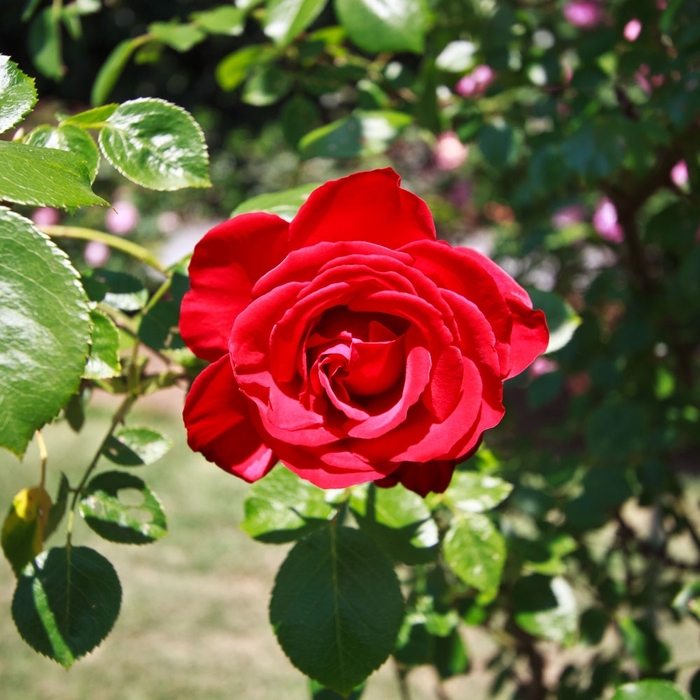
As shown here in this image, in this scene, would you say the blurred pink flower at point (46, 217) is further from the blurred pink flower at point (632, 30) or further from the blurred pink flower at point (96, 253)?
the blurred pink flower at point (632, 30)

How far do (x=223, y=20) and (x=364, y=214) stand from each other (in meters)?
0.69

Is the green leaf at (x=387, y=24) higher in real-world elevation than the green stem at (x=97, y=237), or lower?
higher

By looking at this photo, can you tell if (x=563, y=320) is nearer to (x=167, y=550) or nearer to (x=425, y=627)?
(x=425, y=627)

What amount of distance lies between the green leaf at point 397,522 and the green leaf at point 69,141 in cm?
35

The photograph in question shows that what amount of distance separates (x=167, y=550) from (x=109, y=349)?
285cm

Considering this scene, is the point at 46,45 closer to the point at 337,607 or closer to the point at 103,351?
the point at 103,351

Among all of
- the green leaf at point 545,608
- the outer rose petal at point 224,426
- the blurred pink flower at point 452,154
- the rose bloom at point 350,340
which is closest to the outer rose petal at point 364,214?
the rose bloom at point 350,340

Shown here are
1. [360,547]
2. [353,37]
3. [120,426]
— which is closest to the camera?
[360,547]

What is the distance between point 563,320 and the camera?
75cm

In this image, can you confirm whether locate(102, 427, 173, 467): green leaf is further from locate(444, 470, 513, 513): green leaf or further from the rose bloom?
locate(444, 470, 513, 513): green leaf

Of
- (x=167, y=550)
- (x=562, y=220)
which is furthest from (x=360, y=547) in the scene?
(x=167, y=550)

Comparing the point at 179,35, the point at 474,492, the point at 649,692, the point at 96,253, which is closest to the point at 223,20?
the point at 179,35

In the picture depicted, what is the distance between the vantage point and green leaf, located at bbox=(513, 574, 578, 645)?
3.26 feet

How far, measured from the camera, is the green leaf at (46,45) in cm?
117
